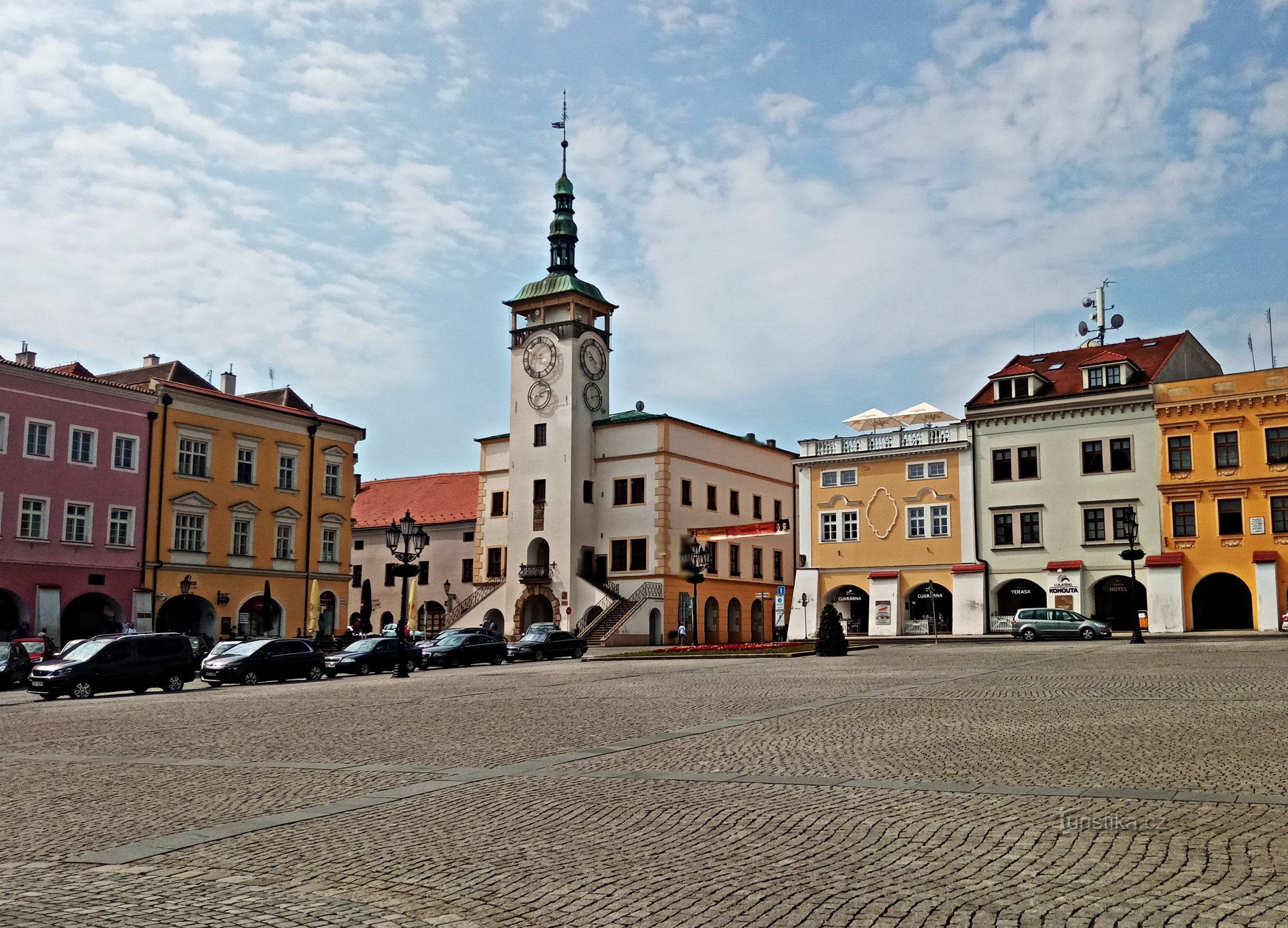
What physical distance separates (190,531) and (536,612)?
69.6 feet

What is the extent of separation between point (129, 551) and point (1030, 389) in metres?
40.7

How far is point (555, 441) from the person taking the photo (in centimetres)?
6856

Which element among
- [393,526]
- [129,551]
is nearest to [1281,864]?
[393,526]

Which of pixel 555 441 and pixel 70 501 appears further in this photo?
pixel 555 441

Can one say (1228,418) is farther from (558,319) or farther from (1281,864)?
(1281,864)

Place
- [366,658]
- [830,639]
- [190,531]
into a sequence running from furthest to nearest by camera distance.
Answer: [190,531]
[366,658]
[830,639]

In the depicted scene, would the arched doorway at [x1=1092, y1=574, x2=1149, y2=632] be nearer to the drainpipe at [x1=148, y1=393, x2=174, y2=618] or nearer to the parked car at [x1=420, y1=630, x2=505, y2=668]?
the parked car at [x1=420, y1=630, x2=505, y2=668]

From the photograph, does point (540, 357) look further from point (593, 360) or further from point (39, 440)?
point (39, 440)

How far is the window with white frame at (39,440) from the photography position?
47.9m

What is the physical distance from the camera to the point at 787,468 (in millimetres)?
80750

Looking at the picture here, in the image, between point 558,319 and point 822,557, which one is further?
point 558,319

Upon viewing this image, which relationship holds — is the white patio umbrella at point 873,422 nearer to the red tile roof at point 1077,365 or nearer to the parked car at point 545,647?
the red tile roof at point 1077,365

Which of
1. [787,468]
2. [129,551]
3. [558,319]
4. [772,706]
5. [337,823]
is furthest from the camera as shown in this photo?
[787,468]

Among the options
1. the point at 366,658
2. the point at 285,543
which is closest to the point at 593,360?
the point at 285,543
